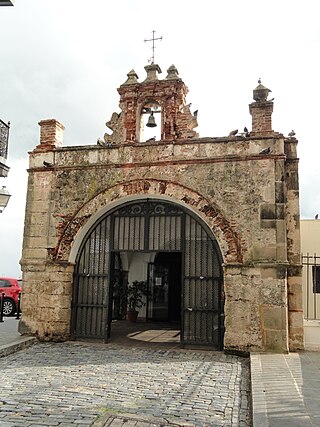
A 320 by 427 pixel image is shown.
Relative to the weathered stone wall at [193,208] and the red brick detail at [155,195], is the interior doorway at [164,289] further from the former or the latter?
the red brick detail at [155,195]

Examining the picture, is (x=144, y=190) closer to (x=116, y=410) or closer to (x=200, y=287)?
(x=200, y=287)

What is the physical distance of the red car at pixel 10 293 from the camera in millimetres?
15789

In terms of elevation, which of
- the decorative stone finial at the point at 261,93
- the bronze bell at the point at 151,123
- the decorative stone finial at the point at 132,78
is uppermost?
the decorative stone finial at the point at 132,78

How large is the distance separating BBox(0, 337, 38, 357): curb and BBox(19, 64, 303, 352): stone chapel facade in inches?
14.6

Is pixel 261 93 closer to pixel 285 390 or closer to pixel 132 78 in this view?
pixel 132 78

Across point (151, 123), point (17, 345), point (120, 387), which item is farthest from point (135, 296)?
point (120, 387)

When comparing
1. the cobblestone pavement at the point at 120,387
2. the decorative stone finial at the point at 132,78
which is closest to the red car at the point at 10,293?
the cobblestone pavement at the point at 120,387

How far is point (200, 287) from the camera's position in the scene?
923 centimetres

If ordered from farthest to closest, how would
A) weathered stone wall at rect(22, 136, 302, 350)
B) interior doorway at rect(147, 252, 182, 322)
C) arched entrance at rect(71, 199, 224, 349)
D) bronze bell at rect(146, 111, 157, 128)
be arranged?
1. interior doorway at rect(147, 252, 182, 322)
2. bronze bell at rect(146, 111, 157, 128)
3. arched entrance at rect(71, 199, 224, 349)
4. weathered stone wall at rect(22, 136, 302, 350)

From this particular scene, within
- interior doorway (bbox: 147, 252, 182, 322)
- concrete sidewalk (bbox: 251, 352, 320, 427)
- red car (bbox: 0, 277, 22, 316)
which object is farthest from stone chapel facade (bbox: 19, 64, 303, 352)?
red car (bbox: 0, 277, 22, 316)

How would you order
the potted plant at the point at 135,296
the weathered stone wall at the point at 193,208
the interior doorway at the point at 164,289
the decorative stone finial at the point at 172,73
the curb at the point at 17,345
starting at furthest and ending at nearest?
the interior doorway at the point at 164,289 → the potted plant at the point at 135,296 → the decorative stone finial at the point at 172,73 → the weathered stone wall at the point at 193,208 → the curb at the point at 17,345

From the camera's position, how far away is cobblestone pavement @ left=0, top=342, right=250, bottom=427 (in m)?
4.75

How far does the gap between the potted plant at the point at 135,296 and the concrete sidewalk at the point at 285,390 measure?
745 centimetres

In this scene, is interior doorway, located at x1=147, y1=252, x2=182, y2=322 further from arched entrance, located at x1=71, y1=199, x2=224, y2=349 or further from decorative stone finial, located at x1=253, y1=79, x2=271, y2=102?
decorative stone finial, located at x1=253, y1=79, x2=271, y2=102
